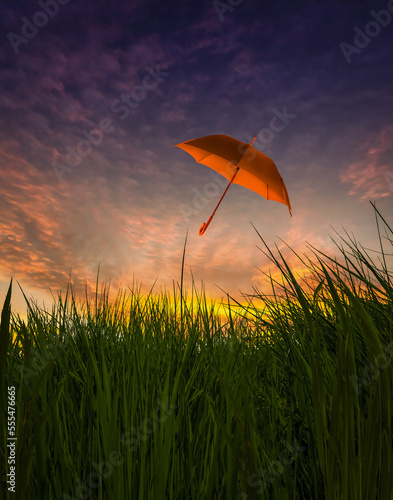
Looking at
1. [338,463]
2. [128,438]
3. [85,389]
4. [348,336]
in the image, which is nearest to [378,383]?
[348,336]

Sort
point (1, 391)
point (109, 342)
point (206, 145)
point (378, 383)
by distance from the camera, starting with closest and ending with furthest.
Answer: point (1, 391) → point (378, 383) → point (109, 342) → point (206, 145)

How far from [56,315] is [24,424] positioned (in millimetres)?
2770

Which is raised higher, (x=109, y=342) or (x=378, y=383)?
(x=109, y=342)

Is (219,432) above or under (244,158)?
under

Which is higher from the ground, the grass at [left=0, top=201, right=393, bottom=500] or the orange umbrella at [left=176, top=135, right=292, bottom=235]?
the orange umbrella at [left=176, top=135, right=292, bottom=235]

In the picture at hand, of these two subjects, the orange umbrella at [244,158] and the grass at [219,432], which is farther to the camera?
the orange umbrella at [244,158]

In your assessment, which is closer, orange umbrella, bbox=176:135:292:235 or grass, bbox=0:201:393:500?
grass, bbox=0:201:393:500

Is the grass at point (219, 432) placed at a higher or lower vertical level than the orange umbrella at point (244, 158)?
lower

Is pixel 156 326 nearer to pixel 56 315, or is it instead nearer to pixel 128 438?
pixel 56 315

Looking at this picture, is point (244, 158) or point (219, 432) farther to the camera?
point (244, 158)

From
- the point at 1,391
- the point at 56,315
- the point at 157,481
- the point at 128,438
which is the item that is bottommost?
the point at 157,481

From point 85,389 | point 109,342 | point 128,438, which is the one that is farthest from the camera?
point 109,342

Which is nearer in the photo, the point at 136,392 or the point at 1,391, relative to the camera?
the point at 1,391

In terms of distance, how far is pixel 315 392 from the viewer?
0.89 metres
